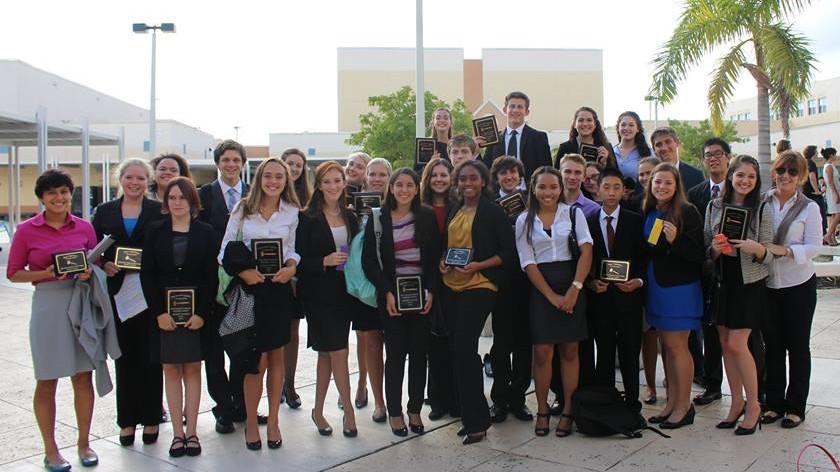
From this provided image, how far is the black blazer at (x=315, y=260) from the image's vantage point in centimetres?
548

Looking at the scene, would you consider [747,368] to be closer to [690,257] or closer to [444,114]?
[690,257]

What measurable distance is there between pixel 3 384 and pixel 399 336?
14.6ft

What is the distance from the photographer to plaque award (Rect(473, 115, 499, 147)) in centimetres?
736

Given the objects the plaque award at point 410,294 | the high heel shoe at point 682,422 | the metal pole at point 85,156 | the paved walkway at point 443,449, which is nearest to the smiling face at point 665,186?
the high heel shoe at point 682,422

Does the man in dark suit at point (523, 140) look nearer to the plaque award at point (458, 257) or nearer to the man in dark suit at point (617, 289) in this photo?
the man in dark suit at point (617, 289)

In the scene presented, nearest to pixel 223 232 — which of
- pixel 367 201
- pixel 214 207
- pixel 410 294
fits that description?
pixel 214 207

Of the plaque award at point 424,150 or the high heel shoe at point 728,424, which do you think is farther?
the plaque award at point 424,150

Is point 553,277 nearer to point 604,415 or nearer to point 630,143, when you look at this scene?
point 604,415

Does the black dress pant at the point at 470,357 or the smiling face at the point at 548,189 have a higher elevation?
the smiling face at the point at 548,189

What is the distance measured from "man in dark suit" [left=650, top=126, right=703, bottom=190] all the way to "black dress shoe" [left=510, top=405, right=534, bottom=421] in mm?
2589

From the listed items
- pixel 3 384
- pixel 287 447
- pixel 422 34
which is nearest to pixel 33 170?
pixel 422 34

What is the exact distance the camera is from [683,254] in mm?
5336

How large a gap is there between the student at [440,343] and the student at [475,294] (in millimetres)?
271

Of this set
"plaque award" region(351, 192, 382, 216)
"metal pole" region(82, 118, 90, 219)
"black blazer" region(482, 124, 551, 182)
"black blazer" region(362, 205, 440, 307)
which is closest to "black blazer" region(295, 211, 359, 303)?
"black blazer" region(362, 205, 440, 307)
